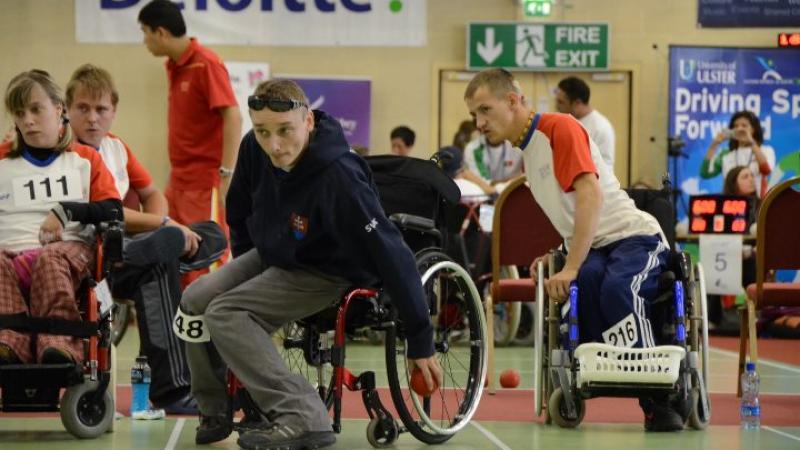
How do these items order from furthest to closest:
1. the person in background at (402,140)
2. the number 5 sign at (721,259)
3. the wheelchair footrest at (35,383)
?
the person in background at (402,140) → the number 5 sign at (721,259) → the wheelchair footrest at (35,383)

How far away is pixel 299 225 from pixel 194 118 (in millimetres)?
2344

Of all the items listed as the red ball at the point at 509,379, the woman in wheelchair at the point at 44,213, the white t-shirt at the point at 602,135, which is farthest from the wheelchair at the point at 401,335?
the white t-shirt at the point at 602,135

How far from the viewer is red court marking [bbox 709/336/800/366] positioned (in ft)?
24.3

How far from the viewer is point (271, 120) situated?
137 inches

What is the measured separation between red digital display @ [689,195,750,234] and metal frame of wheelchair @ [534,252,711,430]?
466cm

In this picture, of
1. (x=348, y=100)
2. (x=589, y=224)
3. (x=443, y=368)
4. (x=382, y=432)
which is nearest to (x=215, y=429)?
(x=382, y=432)

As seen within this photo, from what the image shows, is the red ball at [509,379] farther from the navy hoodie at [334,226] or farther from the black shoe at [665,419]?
the navy hoodie at [334,226]

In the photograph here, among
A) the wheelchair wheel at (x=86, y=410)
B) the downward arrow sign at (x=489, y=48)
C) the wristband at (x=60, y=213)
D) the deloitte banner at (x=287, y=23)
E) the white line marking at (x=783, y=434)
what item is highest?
the deloitte banner at (x=287, y=23)

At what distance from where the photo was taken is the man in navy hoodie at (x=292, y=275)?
3457mm

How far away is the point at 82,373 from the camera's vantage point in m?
3.85

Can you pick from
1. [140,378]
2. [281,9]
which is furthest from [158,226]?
[281,9]

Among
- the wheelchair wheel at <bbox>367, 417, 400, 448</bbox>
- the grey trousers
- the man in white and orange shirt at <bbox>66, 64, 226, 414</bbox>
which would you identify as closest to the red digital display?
the man in white and orange shirt at <bbox>66, 64, 226, 414</bbox>

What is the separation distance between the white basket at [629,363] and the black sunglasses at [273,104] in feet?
3.79

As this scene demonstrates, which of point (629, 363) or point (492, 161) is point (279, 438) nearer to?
point (629, 363)
